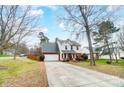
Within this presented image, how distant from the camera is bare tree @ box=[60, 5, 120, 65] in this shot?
6359 millimetres

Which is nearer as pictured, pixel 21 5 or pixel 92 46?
pixel 21 5

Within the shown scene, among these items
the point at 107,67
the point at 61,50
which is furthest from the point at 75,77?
the point at 107,67

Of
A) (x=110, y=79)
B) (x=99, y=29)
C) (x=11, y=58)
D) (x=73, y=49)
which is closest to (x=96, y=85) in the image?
(x=110, y=79)

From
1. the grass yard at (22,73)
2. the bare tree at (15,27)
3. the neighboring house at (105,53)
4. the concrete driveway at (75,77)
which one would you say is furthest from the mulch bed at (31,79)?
the neighboring house at (105,53)

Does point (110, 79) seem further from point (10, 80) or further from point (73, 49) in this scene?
point (10, 80)

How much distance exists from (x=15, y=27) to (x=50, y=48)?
3.42 ft

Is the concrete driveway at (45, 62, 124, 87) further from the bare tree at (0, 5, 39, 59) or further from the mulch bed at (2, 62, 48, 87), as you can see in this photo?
the bare tree at (0, 5, 39, 59)

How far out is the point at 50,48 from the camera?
6660 mm

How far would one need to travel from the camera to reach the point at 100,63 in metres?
6.87

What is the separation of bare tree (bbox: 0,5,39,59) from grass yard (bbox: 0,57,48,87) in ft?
1.53

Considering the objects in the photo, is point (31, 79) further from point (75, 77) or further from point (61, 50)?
point (61, 50)

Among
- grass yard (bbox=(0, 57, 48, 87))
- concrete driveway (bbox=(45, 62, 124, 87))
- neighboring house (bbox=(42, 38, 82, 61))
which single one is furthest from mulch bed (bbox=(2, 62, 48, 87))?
neighboring house (bbox=(42, 38, 82, 61))

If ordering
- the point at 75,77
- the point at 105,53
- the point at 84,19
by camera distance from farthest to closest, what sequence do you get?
the point at 105,53, the point at 84,19, the point at 75,77
